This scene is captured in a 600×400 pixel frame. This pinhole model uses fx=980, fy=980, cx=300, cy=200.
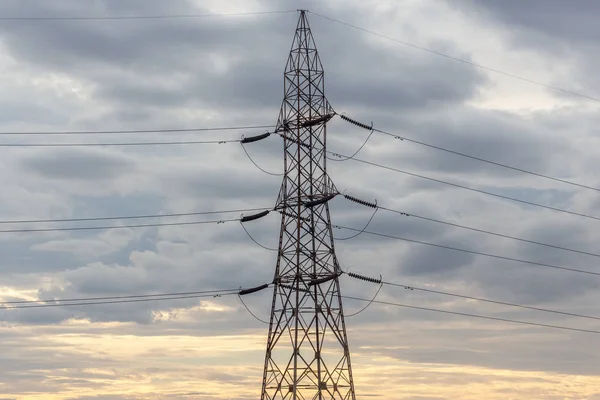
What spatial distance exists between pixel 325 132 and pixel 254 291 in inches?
697

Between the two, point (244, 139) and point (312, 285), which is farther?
point (244, 139)

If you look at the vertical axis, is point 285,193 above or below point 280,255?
above

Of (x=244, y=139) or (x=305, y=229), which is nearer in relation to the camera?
(x=305, y=229)

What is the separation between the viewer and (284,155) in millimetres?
99750

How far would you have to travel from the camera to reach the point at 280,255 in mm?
97188

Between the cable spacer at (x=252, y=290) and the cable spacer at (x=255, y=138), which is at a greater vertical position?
the cable spacer at (x=255, y=138)

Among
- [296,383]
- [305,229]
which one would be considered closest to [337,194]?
[305,229]

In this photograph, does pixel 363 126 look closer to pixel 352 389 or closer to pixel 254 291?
pixel 254 291

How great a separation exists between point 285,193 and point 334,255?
8.06 m

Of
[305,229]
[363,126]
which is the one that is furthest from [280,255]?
[363,126]

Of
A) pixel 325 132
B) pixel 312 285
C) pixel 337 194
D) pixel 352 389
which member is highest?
pixel 325 132

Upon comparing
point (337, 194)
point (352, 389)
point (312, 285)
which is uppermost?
point (337, 194)

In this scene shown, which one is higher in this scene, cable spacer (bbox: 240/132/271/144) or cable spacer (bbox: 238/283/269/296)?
cable spacer (bbox: 240/132/271/144)

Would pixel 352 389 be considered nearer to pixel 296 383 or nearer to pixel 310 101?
pixel 296 383
